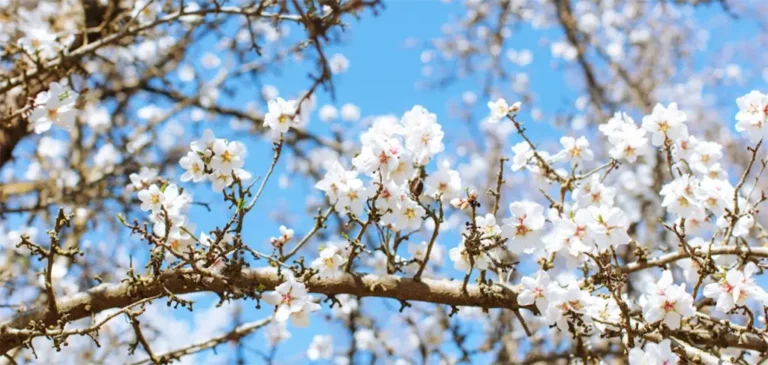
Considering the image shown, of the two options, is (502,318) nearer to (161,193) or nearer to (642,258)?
(642,258)

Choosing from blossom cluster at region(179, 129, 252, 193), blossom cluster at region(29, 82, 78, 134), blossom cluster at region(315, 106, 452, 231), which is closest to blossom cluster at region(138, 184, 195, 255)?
blossom cluster at region(179, 129, 252, 193)

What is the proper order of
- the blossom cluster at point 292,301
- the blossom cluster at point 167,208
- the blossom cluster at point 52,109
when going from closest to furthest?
the blossom cluster at point 292,301 → the blossom cluster at point 167,208 → the blossom cluster at point 52,109

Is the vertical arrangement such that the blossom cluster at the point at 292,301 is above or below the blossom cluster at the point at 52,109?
below

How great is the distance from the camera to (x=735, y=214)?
7.98 feet

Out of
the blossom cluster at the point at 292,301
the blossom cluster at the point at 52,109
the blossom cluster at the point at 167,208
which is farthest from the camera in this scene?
the blossom cluster at the point at 52,109

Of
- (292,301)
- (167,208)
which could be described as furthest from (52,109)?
(292,301)

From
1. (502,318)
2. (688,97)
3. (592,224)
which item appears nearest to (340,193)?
(592,224)

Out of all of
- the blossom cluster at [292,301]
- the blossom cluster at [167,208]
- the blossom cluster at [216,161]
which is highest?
the blossom cluster at [216,161]

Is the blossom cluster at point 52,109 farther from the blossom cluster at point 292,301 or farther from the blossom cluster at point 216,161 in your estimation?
the blossom cluster at point 292,301

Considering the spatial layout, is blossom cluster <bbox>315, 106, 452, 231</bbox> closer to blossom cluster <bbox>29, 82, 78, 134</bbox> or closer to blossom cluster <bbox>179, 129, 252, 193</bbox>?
blossom cluster <bbox>179, 129, 252, 193</bbox>

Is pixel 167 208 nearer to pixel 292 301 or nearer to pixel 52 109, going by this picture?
pixel 292 301

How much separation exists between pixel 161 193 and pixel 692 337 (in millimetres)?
1939

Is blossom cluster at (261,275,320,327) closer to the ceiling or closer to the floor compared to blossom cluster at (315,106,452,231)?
closer to the floor

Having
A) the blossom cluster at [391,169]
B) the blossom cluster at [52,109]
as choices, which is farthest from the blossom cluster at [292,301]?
the blossom cluster at [52,109]
